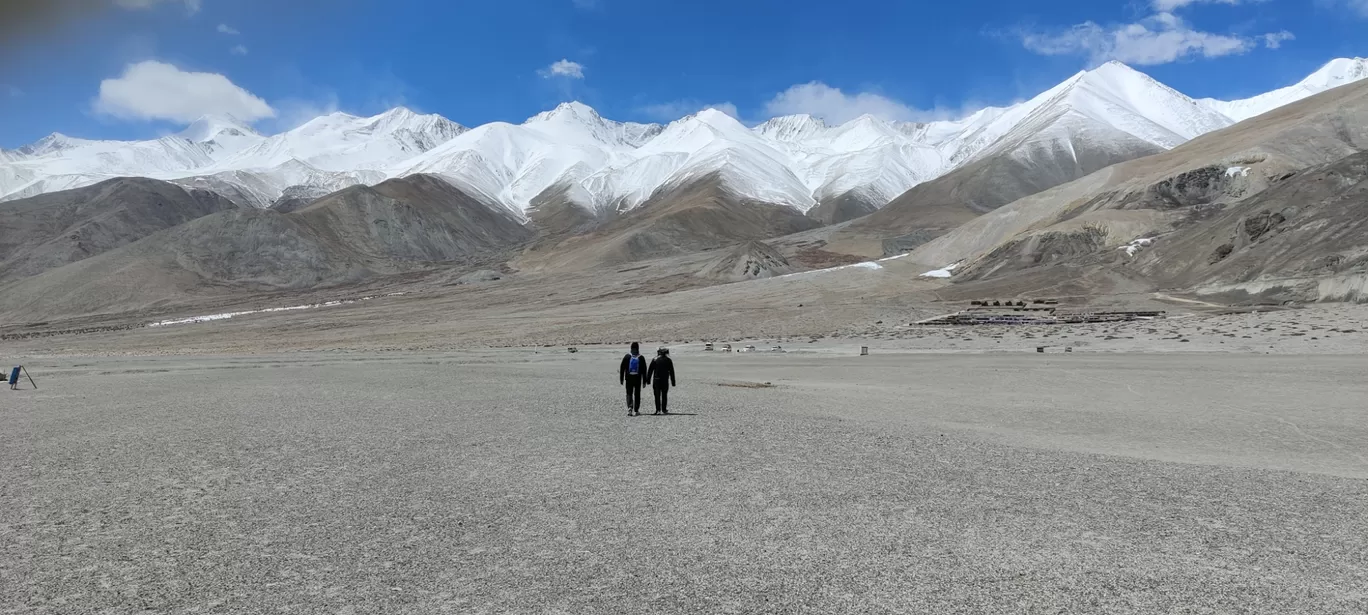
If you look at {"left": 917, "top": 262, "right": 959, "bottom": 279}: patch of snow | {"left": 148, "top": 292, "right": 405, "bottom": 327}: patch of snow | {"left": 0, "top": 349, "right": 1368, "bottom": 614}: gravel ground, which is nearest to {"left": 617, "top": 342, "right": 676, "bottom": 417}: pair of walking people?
{"left": 0, "top": 349, "right": 1368, "bottom": 614}: gravel ground

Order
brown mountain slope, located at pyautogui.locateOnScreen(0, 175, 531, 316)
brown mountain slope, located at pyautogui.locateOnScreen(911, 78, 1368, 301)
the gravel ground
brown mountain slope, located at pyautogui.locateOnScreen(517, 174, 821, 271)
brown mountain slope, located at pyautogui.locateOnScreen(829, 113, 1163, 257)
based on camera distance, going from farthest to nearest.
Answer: brown mountain slope, located at pyautogui.locateOnScreen(829, 113, 1163, 257), brown mountain slope, located at pyautogui.locateOnScreen(517, 174, 821, 271), brown mountain slope, located at pyautogui.locateOnScreen(0, 175, 531, 316), brown mountain slope, located at pyautogui.locateOnScreen(911, 78, 1368, 301), the gravel ground

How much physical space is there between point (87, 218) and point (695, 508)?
187m

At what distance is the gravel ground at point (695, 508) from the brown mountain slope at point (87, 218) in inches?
5729

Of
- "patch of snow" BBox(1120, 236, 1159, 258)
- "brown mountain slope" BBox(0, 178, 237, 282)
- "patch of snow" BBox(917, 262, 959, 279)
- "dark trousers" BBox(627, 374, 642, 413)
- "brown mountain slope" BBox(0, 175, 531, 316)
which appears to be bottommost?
"dark trousers" BBox(627, 374, 642, 413)

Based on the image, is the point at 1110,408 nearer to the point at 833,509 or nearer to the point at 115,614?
the point at 833,509

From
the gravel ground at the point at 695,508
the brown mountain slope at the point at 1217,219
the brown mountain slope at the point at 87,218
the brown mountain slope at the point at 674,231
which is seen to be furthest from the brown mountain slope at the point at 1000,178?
the brown mountain slope at the point at 87,218

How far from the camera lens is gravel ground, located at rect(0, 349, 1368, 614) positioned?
5.60m

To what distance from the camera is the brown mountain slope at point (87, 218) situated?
13100cm

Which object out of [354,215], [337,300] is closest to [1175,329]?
[337,300]

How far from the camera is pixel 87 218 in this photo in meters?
154

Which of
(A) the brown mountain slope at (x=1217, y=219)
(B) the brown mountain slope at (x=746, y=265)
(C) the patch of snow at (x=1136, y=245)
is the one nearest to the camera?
(A) the brown mountain slope at (x=1217, y=219)

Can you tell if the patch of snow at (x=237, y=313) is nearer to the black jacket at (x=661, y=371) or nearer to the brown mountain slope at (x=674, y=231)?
the brown mountain slope at (x=674, y=231)

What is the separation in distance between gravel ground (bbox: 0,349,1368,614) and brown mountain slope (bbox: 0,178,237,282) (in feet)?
477

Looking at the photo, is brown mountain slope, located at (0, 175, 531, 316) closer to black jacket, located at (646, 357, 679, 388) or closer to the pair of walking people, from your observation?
the pair of walking people
